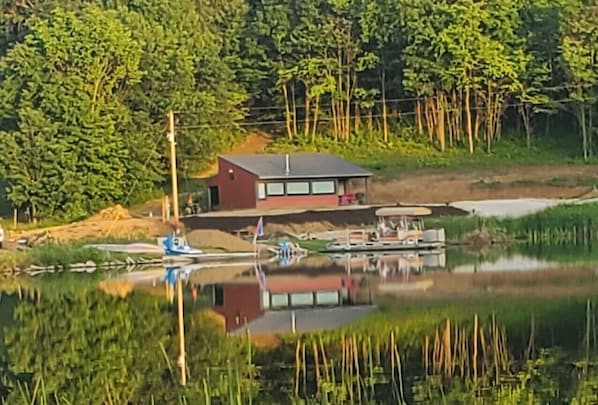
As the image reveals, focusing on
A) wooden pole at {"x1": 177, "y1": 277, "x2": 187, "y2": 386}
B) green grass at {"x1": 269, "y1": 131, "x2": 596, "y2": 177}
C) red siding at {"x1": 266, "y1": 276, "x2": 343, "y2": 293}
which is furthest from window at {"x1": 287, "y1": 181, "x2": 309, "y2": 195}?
wooden pole at {"x1": 177, "y1": 277, "x2": 187, "y2": 386}

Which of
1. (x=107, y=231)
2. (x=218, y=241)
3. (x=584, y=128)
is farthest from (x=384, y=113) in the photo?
(x=218, y=241)

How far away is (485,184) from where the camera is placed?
54.4 m

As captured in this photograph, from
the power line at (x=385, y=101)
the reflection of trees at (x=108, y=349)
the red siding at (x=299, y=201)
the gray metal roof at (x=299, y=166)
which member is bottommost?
the reflection of trees at (x=108, y=349)

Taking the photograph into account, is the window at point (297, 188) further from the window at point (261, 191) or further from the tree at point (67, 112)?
the tree at point (67, 112)

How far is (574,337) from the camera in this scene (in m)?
17.4

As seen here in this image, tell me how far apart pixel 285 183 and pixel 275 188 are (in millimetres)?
521

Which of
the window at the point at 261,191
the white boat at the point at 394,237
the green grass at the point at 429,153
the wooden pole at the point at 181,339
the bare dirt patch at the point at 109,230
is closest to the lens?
the wooden pole at the point at 181,339

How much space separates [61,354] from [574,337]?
8.24 meters

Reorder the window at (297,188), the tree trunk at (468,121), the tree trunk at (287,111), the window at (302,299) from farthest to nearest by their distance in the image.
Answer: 1. the tree trunk at (287,111)
2. the tree trunk at (468,121)
3. the window at (297,188)
4. the window at (302,299)

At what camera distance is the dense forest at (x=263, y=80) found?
53.8m

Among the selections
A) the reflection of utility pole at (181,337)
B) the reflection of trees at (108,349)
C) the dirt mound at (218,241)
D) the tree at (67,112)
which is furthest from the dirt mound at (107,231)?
the reflection of trees at (108,349)

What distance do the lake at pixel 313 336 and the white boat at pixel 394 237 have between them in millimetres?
7903

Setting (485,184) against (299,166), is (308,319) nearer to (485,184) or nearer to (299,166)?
(299,166)

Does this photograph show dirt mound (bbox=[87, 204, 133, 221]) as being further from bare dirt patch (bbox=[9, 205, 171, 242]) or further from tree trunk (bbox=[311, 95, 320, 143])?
tree trunk (bbox=[311, 95, 320, 143])
